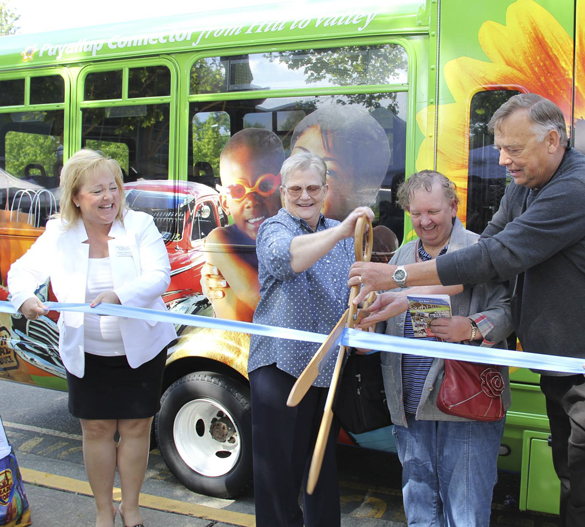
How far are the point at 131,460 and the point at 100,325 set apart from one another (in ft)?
2.38

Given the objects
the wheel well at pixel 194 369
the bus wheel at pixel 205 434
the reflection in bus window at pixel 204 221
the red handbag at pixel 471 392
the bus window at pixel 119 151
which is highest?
the bus window at pixel 119 151

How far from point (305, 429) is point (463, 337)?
30.7 inches

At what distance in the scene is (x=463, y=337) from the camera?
2.34 m

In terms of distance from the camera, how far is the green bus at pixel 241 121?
309 cm

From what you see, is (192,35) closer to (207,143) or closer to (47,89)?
(207,143)

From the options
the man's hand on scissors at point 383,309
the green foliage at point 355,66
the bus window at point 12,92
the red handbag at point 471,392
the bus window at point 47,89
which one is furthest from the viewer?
the bus window at point 12,92

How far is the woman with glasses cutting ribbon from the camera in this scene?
2.48m

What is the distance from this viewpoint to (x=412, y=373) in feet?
8.22

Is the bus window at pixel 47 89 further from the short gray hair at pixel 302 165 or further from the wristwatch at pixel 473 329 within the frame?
the wristwatch at pixel 473 329

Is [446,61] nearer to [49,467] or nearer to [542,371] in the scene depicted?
[542,371]

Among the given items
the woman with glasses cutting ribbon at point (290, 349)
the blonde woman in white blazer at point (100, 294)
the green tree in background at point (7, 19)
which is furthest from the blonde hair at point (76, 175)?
the green tree in background at point (7, 19)

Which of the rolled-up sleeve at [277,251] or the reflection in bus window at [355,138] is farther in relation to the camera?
the reflection in bus window at [355,138]

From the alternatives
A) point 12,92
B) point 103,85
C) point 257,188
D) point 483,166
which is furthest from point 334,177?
point 12,92

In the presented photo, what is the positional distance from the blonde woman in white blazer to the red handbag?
1422mm
